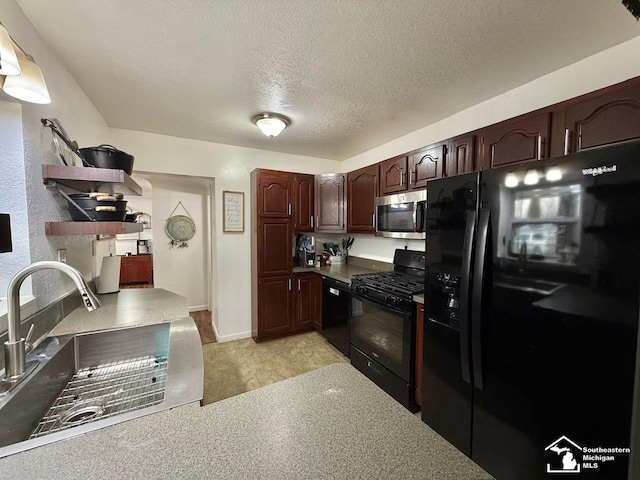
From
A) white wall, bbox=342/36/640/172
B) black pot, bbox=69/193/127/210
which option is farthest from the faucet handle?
white wall, bbox=342/36/640/172

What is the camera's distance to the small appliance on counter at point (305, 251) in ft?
11.4

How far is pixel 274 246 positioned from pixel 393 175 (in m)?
1.58

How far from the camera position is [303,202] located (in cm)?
331

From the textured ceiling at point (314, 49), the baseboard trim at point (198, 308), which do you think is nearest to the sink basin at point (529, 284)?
the textured ceiling at point (314, 49)

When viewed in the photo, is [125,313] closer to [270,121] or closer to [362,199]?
[270,121]

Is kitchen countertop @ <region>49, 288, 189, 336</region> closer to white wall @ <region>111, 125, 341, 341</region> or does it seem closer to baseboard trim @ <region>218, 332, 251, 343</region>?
white wall @ <region>111, 125, 341, 341</region>

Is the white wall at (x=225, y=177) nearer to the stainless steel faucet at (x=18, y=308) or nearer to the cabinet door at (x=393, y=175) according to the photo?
the cabinet door at (x=393, y=175)

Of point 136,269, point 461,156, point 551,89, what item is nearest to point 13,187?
point 461,156

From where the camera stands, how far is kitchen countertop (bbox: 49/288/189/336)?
4.30ft

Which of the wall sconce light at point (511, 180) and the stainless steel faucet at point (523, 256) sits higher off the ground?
the wall sconce light at point (511, 180)

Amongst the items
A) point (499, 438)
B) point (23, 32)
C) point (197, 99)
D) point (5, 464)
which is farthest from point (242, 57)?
point (499, 438)

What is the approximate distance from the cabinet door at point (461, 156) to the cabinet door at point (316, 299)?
1.97 m

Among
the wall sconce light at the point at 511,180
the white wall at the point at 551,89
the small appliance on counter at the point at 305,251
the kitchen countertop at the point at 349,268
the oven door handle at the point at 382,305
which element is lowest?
the oven door handle at the point at 382,305

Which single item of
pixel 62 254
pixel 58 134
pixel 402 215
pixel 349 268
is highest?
pixel 58 134
